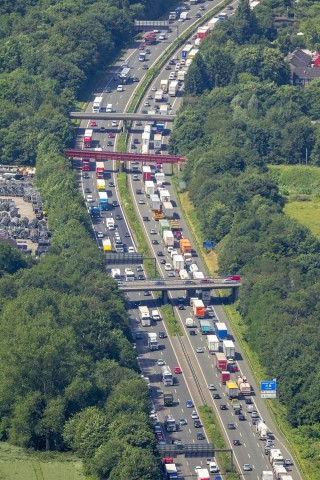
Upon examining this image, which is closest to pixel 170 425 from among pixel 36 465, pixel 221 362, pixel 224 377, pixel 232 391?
pixel 232 391

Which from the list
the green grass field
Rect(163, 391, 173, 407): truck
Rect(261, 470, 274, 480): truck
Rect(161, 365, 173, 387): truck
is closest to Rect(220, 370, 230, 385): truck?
Rect(161, 365, 173, 387): truck

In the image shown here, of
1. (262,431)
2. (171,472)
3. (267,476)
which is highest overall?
(171,472)

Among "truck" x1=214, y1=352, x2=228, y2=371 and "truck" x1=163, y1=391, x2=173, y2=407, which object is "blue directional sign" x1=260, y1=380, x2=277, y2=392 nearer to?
"truck" x1=214, y1=352, x2=228, y2=371

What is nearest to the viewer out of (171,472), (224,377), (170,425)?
(171,472)

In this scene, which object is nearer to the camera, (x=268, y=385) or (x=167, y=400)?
(x=268, y=385)

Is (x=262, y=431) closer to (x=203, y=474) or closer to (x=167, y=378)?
(x=203, y=474)

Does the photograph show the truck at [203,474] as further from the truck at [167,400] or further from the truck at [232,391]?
the truck at [232,391]

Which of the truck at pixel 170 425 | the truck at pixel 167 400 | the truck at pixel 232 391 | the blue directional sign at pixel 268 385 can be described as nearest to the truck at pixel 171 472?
the truck at pixel 170 425
